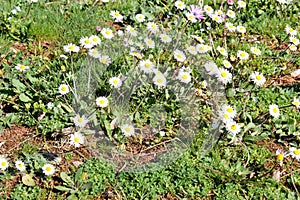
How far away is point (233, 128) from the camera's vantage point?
319 centimetres

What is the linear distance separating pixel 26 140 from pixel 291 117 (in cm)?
180

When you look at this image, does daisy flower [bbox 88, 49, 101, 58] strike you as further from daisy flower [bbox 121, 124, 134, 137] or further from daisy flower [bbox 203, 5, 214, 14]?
daisy flower [bbox 203, 5, 214, 14]

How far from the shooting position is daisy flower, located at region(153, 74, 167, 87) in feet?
10.7

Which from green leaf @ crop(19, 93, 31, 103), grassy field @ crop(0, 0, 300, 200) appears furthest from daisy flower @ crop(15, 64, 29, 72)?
green leaf @ crop(19, 93, 31, 103)

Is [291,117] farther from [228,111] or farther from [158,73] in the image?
[158,73]

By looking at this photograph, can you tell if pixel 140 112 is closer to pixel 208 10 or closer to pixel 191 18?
pixel 191 18

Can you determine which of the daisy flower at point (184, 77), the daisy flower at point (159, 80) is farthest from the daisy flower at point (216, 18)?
the daisy flower at point (159, 80)

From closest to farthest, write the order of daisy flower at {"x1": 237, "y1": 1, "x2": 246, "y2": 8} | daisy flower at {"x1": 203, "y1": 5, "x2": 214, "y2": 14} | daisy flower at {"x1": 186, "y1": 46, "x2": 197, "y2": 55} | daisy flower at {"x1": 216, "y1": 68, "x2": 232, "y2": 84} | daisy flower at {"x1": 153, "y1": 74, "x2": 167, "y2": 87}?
daisy flower at {"x1": 153, "y1": 74, "x2": 167, "y2": 87}, daisy flower at {"x1": 216, "y1": 68, "x2": 232, "y2": 84}, daisy flower at {"x1": 186, "y1": 46, "x2": 197, "y2": 55}, daisy flower at {"x1": 203, "y1": 5, "x2": 214, "y2": 14}, daisy flower at {"x1": 237, "y1": 1, "x2": 246, "y2": 8}

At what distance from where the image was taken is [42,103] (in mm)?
3223

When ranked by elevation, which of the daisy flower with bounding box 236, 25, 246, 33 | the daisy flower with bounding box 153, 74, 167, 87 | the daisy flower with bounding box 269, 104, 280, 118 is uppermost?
the daisy flower with bounding box 236, 25, 246, 33

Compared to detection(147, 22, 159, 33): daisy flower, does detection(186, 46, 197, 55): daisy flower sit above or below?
below

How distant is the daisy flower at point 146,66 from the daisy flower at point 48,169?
0.88 metres

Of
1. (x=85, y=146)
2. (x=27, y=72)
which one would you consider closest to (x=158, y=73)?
(x=85, y=146)

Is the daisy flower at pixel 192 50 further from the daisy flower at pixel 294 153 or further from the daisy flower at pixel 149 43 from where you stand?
the daisy flower at pixel 294 153
